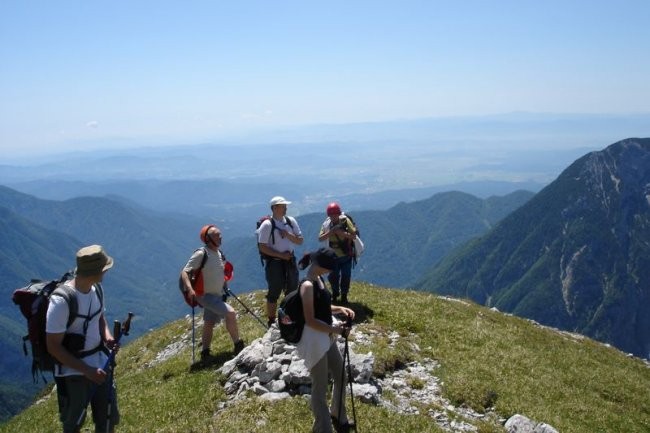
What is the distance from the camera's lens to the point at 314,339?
9.30 meters

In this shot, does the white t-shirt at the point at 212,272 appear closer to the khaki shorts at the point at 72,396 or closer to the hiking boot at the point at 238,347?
the hiking boot at the point at 238,347

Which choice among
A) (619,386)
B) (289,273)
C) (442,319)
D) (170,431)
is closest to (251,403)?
(170,431)

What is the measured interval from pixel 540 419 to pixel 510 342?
255 inches

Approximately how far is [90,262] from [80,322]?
104 centimetres

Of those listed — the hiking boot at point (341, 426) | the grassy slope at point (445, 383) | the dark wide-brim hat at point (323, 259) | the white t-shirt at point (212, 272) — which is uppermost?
the dark wide-brim hat at point (323, 259)

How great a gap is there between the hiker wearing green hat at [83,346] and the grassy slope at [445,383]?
106 inches

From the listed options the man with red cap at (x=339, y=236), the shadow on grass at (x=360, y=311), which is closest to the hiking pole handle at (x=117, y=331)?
the man with red cap at (x=339, y=236)

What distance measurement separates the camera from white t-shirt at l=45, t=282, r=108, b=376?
7.93 m

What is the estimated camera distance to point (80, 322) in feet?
27.4

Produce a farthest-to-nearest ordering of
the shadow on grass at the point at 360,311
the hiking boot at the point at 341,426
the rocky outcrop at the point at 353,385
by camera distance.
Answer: the shadow on grass at the point at 360,311 < the rocky outcrop at the point at 353,385 < the hiking boot at the point at 341,426

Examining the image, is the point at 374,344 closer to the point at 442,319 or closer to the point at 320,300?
the point at 442,319

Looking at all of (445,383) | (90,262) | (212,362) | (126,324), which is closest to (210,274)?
(212,362)

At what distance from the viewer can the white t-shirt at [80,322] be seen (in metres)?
7.93

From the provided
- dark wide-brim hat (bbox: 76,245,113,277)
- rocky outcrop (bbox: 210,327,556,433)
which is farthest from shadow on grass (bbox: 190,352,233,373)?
dark wide-brim hat (bbox: 76,245,113,277)
